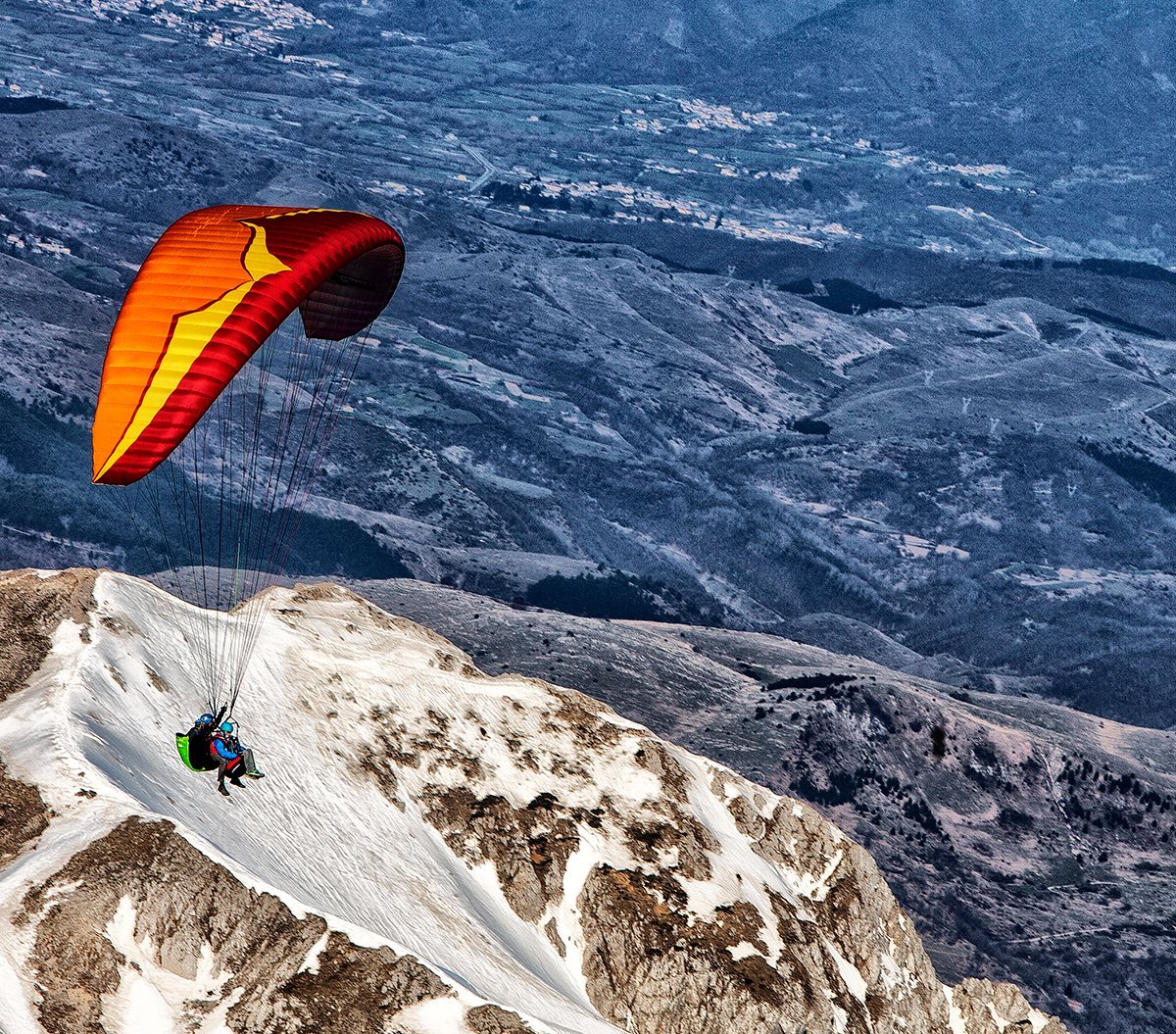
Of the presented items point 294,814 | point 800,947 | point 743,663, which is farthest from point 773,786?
point 294,814

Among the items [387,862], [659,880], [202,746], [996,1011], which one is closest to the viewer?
[202,746]

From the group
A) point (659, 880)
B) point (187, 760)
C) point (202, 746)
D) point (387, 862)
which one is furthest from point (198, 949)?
point (659, 880)

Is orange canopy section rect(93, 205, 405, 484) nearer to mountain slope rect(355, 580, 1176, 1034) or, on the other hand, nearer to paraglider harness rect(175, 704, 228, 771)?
paraglider harness rect(175, 704, 228, 771)

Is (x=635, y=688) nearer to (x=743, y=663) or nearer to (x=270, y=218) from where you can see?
(x=743, y=663)

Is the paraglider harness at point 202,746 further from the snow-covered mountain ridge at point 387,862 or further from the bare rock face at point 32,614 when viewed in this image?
the bare rock face at point 32,614

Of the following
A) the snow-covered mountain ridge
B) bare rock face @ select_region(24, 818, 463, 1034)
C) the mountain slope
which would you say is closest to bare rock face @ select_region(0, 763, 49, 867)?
the snow-covered mountain ridge

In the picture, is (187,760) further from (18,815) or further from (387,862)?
(387,862)

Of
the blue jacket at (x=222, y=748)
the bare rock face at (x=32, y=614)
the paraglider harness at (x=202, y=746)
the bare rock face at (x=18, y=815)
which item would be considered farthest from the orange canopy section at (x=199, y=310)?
the bare rock face at (x=32, y=614)
